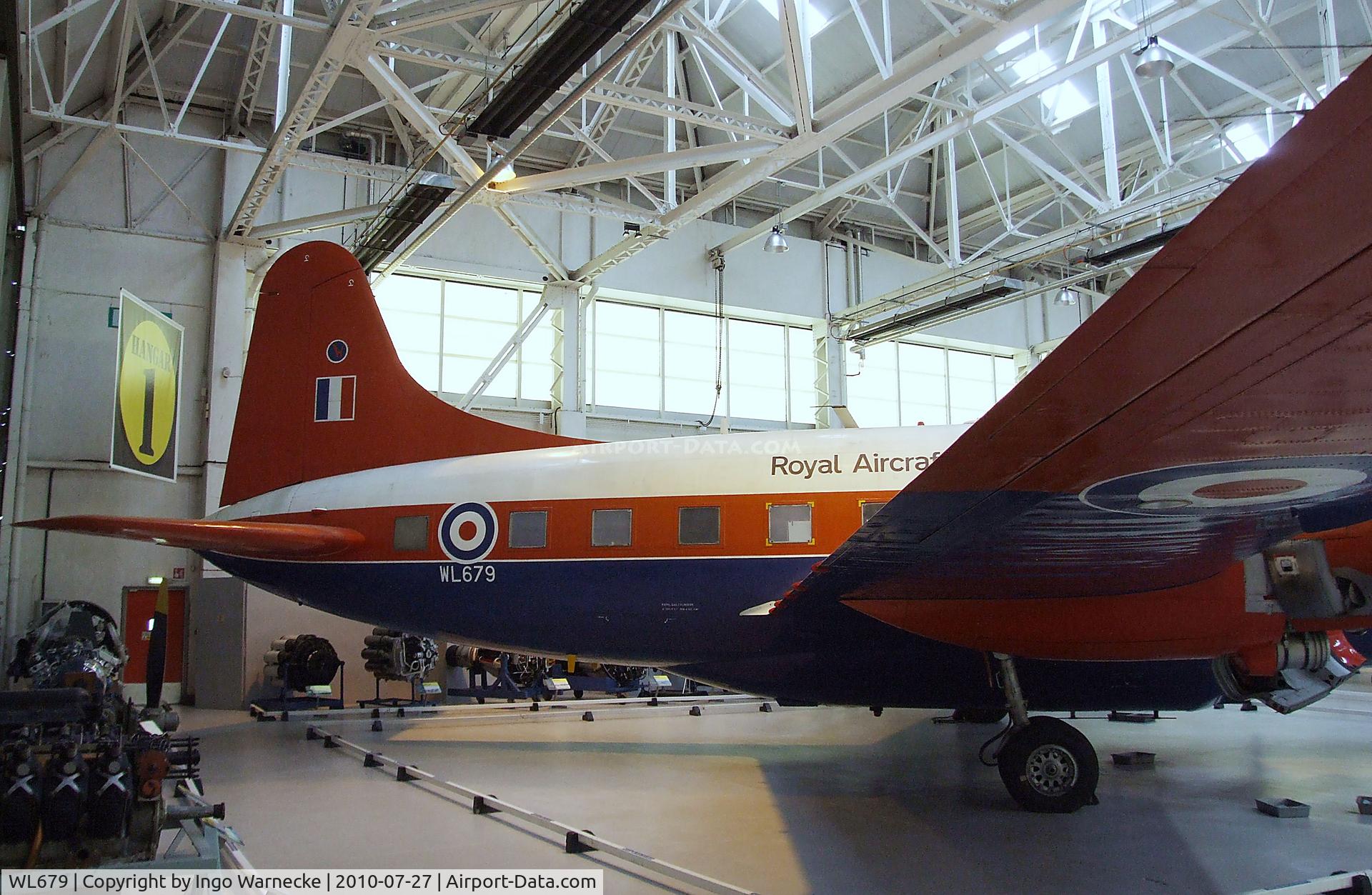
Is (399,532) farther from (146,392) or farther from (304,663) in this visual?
(146,392)

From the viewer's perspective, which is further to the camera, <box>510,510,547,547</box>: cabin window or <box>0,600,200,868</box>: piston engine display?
<box>510,510,547,547</box>: cabin window

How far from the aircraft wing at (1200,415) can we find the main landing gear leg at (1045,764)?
83.5 inches

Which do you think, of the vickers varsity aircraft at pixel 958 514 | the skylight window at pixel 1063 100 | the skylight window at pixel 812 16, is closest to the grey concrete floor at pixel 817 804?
the vickers varsity aircraft at pixel 958 514

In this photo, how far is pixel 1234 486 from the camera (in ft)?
15.1

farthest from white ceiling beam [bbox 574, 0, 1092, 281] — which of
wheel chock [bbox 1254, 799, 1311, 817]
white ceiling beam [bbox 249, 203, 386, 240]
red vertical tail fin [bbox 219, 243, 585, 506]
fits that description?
wheel chock [bbox 1254, 799, 1311, 817]

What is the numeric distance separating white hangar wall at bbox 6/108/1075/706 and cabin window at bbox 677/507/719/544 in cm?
1182

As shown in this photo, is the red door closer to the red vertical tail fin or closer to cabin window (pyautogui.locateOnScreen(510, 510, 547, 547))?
the red vertical tail fin

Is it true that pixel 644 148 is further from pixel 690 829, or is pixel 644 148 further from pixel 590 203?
pixel 690 829

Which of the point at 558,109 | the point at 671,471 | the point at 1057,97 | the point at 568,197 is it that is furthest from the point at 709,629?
the point at 1057,97

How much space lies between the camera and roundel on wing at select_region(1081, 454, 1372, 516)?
419cm

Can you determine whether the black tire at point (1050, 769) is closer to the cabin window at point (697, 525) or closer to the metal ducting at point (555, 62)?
the cabin window at point (697, 525)

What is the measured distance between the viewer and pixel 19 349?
713 inches

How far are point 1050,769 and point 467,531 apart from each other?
6.31 metres

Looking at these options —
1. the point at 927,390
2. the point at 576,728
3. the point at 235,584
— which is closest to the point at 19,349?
the point at 235,584
